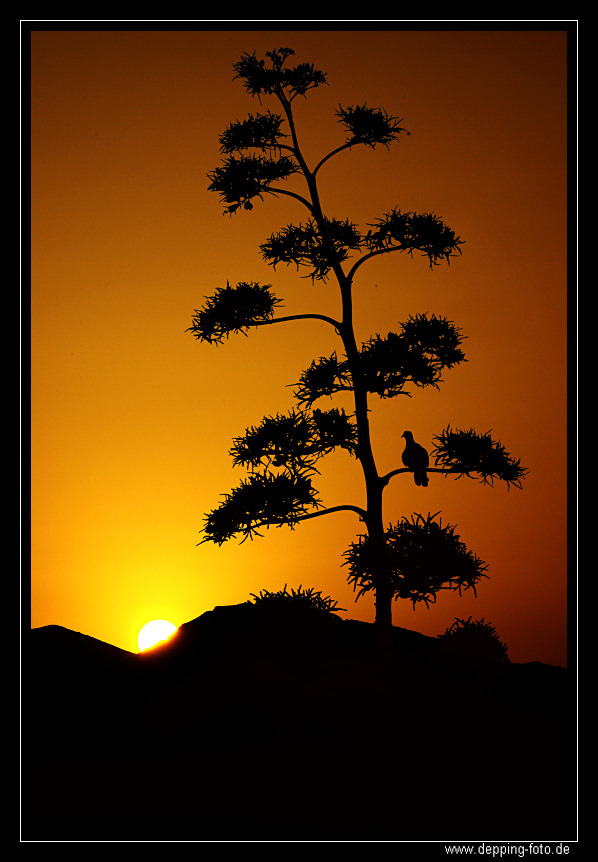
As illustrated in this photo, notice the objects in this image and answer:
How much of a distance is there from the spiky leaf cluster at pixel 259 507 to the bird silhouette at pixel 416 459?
850 mm

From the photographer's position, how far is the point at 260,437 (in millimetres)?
7668

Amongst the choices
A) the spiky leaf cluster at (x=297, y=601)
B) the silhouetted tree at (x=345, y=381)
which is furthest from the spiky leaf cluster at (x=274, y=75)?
the spiky leaf cluster at (x=297, y=601)

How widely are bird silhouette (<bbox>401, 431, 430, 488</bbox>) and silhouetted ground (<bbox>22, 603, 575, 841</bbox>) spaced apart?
4.71 feet

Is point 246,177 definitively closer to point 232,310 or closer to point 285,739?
point 232,310

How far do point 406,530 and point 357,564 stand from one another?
62 centimetres

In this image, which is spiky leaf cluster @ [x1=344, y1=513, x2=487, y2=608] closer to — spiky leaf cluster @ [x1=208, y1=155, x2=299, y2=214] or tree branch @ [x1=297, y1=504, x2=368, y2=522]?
tree branch @ [x1=297, y1=504, x2=368, y2=522]

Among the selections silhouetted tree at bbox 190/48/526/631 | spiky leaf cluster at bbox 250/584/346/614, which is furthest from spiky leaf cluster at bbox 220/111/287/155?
spiky leaf cluster at bbox 250/584/346/614

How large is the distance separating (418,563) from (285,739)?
1.86 m

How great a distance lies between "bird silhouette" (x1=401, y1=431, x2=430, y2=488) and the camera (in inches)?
300

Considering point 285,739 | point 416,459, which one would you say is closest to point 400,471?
point 416,459

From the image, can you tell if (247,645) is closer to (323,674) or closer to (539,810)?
(323,674)

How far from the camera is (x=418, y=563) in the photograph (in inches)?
304

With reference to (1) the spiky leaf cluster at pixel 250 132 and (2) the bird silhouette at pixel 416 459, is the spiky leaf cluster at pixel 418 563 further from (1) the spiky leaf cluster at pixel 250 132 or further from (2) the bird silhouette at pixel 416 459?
(1) the spiky leaf cluster at pixel 250 132
